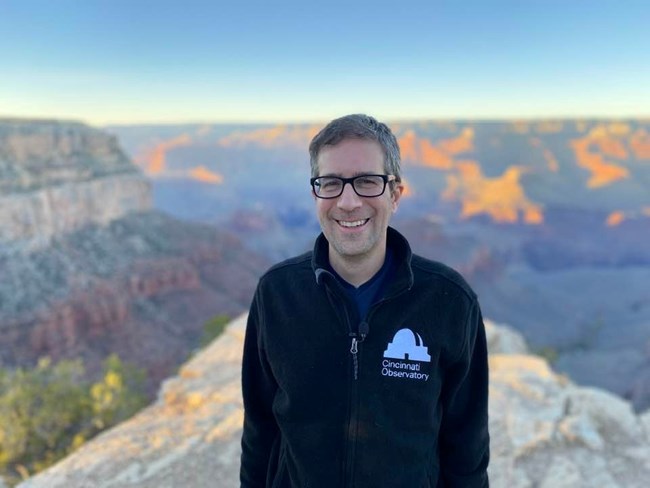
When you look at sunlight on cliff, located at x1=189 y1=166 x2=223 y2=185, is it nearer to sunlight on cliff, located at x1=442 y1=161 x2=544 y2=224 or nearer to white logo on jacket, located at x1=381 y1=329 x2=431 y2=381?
sunlight on cliff, located at x1=442 y1=161 x2=544 y2=224

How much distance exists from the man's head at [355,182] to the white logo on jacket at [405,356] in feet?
1.53

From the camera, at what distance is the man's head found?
7.79ft

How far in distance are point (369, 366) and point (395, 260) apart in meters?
0.59

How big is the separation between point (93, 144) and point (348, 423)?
2187 inches

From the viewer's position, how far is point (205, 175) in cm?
15050

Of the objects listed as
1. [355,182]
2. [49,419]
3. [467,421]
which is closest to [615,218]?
[49,419]

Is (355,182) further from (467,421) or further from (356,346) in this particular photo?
(467,421)

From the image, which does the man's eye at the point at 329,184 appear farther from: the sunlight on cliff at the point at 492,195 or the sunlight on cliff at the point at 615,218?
the sunlight on cliff at the point at 615,218

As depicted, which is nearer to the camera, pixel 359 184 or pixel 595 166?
pixel 359 184

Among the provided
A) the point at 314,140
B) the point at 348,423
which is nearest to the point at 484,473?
the point at 348,423

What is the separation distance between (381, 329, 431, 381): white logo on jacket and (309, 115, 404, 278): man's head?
0.47 meters

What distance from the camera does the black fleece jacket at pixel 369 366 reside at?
2.56 metres

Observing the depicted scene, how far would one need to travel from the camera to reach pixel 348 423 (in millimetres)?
2572

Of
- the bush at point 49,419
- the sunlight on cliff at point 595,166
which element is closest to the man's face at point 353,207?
the bush at point 49,419
